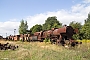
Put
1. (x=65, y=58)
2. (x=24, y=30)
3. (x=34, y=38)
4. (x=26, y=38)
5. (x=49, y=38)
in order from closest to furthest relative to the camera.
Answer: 1. (x=65, y=58)
2. (x=49, y=38)
3. (x=34, y=38)
4. (x=26, y=38)
5. (x=24, y=30)

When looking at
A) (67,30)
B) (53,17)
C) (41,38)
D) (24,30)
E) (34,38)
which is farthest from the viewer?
(53,17)

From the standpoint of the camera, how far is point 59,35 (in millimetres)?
21188

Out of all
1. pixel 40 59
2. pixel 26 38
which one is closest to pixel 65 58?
pixel 40 59

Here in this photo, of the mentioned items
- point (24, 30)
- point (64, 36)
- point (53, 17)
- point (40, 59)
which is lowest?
point (40, 59)

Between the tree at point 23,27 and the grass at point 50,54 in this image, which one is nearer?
the grass at point 50,54

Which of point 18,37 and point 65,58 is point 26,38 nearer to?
point 18,37

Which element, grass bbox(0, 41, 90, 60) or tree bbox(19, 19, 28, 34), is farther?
tree bbox(19, 19, 28, 34)

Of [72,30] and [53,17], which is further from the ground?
[53,17]

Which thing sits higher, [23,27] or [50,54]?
[23,27]

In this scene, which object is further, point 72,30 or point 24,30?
point 24,30

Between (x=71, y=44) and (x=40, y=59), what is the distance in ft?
27.0

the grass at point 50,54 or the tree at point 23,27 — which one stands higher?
the tree at point 23,27

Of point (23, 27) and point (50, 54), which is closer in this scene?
point (50, 54)

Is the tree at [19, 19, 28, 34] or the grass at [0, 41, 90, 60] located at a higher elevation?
the tree at [19, 19, 28, 34]
